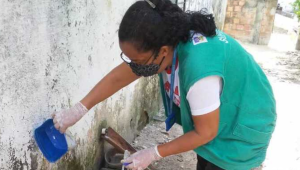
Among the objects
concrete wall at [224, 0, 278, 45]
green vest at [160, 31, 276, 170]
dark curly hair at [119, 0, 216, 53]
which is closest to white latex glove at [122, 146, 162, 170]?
green vest at [160, 31, 276, 170]

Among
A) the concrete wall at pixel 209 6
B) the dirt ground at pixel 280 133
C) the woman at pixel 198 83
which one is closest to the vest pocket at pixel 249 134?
the woman at pixel 198 83

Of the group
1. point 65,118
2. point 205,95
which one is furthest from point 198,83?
point 65,118

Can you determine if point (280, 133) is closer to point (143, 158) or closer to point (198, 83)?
point (143, 158)

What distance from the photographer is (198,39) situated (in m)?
1.36

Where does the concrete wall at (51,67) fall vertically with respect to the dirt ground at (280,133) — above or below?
above

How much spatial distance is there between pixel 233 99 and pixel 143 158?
19.2 inches

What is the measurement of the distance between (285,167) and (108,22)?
2.18 meters

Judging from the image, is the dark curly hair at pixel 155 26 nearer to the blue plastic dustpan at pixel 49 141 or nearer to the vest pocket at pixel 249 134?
the vest pocket at pixel 249 134

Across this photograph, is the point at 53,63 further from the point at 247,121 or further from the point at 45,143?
the point at 247,121

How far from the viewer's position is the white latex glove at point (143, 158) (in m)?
1.50

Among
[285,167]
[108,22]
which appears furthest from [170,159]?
[108,22]

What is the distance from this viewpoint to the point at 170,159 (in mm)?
3064

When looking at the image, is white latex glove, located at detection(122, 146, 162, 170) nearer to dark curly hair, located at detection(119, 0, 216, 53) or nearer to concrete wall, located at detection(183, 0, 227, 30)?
dark curly hair, located at detection(119, 0, 216, 53)

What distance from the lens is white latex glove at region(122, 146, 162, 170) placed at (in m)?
1.50
